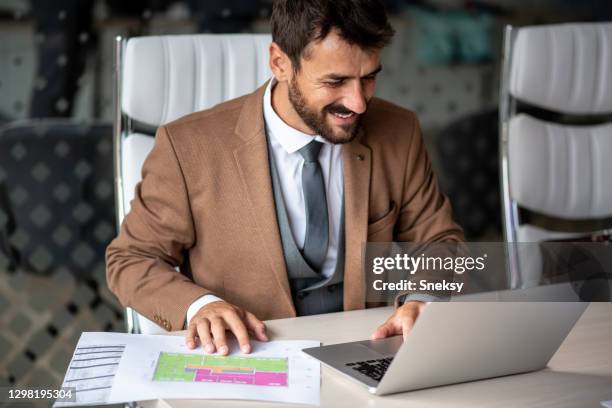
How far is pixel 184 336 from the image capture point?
1.31 m

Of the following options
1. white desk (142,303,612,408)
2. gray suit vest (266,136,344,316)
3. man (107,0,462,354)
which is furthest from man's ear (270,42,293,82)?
white desk (142,303,612,408)

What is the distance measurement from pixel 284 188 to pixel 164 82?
1.19 ft

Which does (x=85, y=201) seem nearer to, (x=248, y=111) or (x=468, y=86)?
(x=248, y=111)

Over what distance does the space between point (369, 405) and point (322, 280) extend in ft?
2.05

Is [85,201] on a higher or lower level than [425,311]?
lower

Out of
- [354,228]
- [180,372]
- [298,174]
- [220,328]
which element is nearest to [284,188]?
[298,174]

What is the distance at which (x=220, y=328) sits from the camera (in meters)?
1.26

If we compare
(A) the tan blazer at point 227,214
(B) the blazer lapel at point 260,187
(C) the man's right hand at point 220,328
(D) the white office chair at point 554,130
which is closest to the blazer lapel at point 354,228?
(A) the tan blazer at point 227,214

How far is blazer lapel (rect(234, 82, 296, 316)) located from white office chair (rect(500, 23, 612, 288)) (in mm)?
792

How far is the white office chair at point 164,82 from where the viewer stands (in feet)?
5.82

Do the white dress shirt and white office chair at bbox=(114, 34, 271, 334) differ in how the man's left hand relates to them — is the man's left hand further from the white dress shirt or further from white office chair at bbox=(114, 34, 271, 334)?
white office chair at bbox=(114, 34, 271, 334)

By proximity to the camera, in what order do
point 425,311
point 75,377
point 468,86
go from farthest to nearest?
point 468,86 → point 75,377 → point 425,311

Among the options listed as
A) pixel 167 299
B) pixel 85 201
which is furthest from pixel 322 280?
pixel 85 201

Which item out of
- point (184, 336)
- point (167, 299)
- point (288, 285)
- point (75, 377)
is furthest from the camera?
point (288, 285)
